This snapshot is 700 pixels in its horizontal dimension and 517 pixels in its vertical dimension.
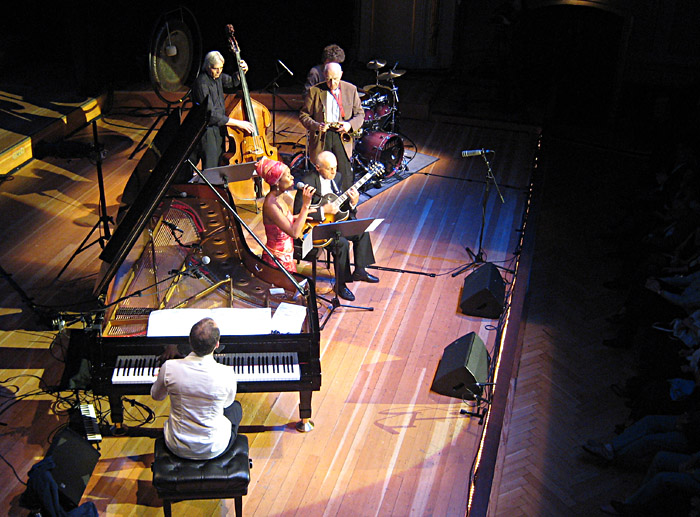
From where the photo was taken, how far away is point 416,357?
220 inches

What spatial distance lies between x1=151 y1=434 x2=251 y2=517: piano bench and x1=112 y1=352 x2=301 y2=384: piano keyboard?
51 centimetres

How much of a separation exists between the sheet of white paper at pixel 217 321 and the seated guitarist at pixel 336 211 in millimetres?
1316

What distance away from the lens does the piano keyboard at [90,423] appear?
14.8 ft

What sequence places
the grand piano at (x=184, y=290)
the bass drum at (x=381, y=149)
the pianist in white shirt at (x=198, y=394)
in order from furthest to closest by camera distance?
the bass drum at (x=381, y=149), the grand piano at (x=184, y=290), the pianist in white shirt at (x=198, y=394)

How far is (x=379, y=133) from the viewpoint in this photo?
25.7ft

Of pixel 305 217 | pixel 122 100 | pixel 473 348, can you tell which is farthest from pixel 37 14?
pixel 473 348

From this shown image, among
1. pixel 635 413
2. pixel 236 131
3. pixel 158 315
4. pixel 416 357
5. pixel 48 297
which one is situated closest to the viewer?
pixel 158 315

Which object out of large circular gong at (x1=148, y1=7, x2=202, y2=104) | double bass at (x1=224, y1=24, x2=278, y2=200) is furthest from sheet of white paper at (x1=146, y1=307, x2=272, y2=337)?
double bass at (x1=224, y1=24, x2=278, y2=200)

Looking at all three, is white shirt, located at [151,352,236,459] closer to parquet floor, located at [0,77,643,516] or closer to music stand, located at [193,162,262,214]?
parquet floor, located at [0,77,643,516]

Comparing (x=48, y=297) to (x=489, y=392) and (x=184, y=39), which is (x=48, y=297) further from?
(x=489, y=392)

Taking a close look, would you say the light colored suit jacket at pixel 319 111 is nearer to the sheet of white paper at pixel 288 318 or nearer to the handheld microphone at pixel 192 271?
the handheld microphone at pixel 192 271

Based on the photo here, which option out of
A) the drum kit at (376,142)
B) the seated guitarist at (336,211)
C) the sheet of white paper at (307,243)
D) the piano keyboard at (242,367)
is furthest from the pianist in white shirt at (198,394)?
the drum kit at (376,142)

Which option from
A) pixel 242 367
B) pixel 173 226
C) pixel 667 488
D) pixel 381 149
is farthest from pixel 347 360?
pixel 381 149

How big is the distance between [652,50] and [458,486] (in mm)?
7464
